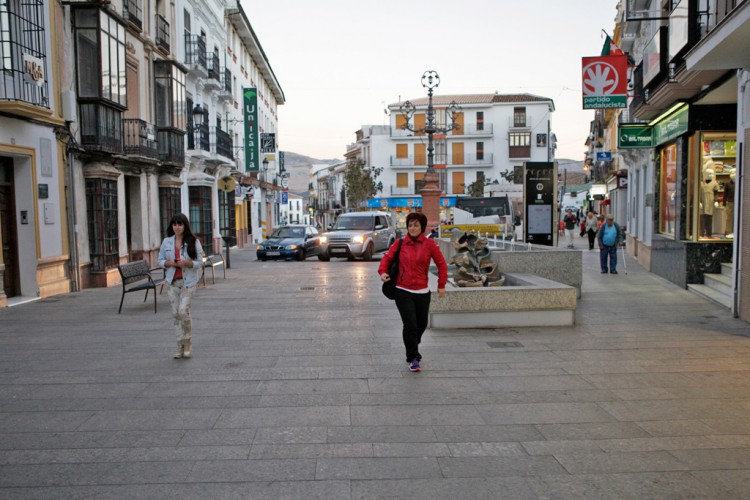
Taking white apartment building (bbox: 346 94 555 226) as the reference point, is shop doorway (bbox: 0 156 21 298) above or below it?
below

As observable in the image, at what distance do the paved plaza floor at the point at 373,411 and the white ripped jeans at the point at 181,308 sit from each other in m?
0.35

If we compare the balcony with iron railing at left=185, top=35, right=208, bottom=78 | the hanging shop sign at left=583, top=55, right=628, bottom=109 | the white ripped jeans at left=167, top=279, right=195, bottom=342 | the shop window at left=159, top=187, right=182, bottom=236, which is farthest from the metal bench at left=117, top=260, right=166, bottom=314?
the balcony with iron railing at left=185, top=35, right=208, bottom=78

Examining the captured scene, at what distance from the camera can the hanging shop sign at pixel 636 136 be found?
656 inches

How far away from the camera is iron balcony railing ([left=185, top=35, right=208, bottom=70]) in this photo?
25953 millimetres

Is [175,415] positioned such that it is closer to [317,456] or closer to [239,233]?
[317,456]

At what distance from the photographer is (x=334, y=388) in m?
6.30

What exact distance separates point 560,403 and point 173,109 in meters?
18.6

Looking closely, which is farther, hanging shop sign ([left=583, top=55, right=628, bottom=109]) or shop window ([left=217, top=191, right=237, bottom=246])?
shop window ([left=217, top=191, right=237, bottom=246])

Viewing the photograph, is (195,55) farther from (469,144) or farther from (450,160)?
(469,144)

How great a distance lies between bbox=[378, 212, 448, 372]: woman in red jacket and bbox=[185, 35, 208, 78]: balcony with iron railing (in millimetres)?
21740

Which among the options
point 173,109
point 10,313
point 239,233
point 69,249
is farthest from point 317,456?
point 239,233

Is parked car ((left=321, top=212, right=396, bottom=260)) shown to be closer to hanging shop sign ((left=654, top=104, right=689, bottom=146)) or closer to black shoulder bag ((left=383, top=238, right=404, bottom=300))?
hanging shop sign ((left=654, top=104, right=689, bottom=146))

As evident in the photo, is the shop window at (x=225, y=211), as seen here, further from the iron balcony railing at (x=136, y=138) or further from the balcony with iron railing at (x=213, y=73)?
the iron balcony railing at (x=136, y=138)

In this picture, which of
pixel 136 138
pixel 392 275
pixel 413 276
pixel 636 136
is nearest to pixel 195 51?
pixel 136 138
